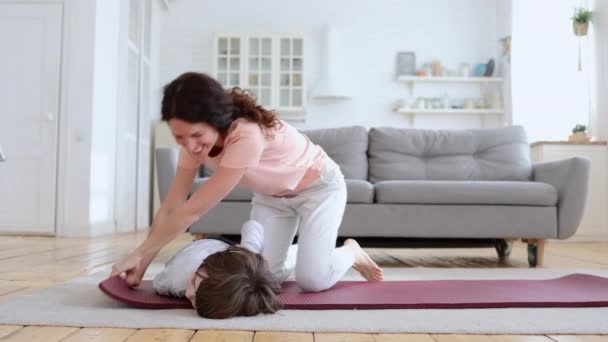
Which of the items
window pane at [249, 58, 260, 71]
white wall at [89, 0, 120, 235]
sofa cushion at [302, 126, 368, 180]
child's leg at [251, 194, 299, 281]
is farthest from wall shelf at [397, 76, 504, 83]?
child's leg at [251, 194, 299, 281]

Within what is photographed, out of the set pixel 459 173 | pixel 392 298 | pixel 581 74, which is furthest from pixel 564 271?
pixel 581 74

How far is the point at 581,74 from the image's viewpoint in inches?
209

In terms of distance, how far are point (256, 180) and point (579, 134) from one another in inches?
158

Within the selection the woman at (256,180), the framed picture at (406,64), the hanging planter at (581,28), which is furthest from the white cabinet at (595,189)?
the woman at (256,180)

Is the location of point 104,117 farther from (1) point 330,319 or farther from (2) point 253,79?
(1) point 330,319

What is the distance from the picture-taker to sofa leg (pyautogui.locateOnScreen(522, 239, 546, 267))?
2957 mm

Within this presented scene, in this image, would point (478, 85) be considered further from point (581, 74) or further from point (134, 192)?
point (134, 192)

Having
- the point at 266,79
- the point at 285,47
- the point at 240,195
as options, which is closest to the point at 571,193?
the point at 240,195

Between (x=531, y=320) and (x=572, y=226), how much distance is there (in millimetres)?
1672

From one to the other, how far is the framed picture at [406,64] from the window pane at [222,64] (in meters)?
2.07

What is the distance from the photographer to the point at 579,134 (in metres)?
4.90

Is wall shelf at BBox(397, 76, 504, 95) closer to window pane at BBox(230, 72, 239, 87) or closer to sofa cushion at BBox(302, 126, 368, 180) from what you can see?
window pane at BBox(230, 72, 239, 87)

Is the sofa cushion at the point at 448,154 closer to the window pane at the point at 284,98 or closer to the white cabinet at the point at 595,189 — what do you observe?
the white cabinet at the point at 595,189

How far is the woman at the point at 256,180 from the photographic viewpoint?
4.70ft
